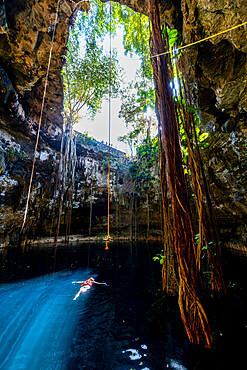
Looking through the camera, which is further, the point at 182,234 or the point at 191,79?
the point at 191,79

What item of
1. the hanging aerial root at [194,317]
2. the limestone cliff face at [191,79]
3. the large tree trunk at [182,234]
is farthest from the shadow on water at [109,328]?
the limestone cliff face at [191,79]

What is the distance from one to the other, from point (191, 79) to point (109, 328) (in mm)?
5932

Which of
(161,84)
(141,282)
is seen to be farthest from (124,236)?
(161,84)

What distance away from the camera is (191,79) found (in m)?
4.29

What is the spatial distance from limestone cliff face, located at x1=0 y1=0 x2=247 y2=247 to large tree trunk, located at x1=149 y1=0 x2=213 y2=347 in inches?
57.4

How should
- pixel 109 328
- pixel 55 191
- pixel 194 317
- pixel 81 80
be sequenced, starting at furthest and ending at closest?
pixel 81 80
pixel 55 191
pixel 109 328
pixel 194 317

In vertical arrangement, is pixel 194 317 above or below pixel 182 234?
below

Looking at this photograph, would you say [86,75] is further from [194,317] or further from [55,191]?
[194,317]

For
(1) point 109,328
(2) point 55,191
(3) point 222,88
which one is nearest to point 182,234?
(1) point 109,328

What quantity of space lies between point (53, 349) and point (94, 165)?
11172mm

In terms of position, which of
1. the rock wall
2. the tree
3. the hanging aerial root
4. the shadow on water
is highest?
the tree

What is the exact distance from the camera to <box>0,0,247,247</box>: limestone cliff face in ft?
10.7

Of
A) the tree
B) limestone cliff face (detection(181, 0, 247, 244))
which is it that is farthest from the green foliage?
limestone cliff face (detection(181, 0, 247, 244))

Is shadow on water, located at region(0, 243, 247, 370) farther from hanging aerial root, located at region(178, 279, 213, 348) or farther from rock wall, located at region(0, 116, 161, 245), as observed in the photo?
rock wall, located at region(0, 116, 161, 245)
